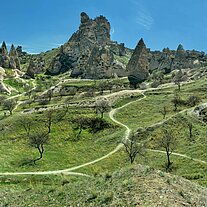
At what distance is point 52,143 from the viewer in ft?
264

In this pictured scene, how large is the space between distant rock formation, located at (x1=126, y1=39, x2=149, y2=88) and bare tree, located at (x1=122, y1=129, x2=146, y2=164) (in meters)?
91.4

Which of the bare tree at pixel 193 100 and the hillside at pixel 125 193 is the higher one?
the bare tree at pixel 193 100

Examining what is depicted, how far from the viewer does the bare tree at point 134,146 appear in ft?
201

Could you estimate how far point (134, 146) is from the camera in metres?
67.2

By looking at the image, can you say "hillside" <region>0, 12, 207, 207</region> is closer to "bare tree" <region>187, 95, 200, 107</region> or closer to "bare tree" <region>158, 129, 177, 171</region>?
"bare tree" <region>158, 129, 177, 171</region>

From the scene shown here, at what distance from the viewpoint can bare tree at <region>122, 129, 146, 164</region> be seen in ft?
201

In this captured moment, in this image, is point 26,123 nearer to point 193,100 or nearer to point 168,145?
point 168,145

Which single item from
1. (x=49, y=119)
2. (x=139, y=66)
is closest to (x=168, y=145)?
(x=49, y=119)

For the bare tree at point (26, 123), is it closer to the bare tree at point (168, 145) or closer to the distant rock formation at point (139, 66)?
the bare tree at point (168, 145)

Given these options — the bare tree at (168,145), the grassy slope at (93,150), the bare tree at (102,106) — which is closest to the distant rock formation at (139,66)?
the bare tree at (102,106)

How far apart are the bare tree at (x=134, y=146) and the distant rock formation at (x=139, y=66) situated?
9136 centimetres

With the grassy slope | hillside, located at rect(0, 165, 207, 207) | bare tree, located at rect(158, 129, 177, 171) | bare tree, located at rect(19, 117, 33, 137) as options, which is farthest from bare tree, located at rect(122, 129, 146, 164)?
hillside, located at rect(0, 165, 207, 207)

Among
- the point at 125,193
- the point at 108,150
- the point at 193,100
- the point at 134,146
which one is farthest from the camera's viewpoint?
the point at 193,100

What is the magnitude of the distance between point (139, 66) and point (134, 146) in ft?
364
